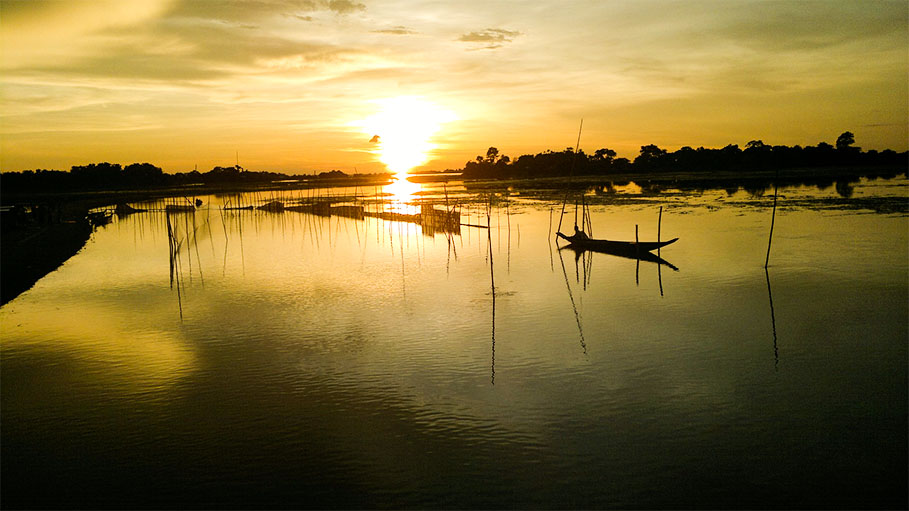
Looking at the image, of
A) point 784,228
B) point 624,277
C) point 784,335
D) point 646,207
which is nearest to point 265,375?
point 784,335

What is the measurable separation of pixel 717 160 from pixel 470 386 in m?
76.7

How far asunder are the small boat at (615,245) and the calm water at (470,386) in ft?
2.27

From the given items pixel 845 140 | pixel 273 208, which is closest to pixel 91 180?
pixel 273 208

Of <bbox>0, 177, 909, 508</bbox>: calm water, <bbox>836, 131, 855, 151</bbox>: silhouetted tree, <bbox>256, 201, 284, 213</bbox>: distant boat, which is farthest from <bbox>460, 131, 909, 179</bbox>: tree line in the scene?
<bbox>0, 177, 909, 508</bbox>: calm water

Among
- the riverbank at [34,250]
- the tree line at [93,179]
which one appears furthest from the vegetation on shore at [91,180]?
the riverbank at [34,250]

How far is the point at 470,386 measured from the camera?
282 inches

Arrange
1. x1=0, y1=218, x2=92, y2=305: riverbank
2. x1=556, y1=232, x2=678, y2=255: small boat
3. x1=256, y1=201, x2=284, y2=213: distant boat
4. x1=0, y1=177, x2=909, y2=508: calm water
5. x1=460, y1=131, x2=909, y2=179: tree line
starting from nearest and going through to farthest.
A: x1=0, y1=177, x2=909, y2=508: calm water → x1=0, y1=218, x2=92, y2=305: riverbank → x1=556, y1=232, x2=678, y2=255: small boat → x1=256, y1=201, x2=284, y2=213: distant boat → x1=460, y1=131, x2=909, y2=179: tree line

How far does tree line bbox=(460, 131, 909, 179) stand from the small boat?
156ft

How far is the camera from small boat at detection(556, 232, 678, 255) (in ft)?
51.7

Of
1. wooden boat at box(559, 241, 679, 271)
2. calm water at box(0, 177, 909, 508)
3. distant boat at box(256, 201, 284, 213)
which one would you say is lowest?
calm water at box(0, 177, 909, 508)

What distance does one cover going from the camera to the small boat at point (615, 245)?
15.8 metres

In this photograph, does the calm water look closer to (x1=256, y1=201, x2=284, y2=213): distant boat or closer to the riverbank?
the riverbank

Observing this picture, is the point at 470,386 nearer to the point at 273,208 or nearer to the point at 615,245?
the point at 615,245

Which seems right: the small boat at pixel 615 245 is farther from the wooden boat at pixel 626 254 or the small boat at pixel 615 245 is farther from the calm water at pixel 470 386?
the calm water at pixel 470 386
